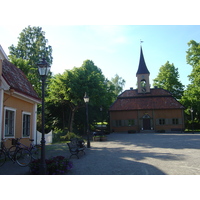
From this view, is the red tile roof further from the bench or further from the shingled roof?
the shingled roof

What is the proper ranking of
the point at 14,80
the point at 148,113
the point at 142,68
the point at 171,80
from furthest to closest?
1. the point at 171,80
2. the point at 142,68
3. the point at 148,113
4. the point at 14,80

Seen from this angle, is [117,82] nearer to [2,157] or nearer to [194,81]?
[194,81]

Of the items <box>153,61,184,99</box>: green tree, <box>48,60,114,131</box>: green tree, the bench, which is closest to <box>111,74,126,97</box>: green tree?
<box>153,61,184,99</box>: green tree

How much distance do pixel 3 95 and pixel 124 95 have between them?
29.8 meters

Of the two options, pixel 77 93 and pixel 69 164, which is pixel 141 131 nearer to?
pixel 77 93

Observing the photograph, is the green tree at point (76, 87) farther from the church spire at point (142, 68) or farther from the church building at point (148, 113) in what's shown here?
the church spire at point (142, 68)

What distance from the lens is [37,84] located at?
25219 millimetres

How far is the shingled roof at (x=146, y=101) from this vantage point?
34.1m

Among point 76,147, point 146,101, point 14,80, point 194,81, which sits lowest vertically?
point 76,147

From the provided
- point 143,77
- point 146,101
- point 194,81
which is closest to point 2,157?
point 146,101

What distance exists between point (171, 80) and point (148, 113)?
40.8 ft

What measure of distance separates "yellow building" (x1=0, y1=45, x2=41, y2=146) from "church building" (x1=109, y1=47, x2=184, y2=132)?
68.6ft

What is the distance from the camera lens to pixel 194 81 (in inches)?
1283

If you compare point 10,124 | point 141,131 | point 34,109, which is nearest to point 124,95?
point 141,131
